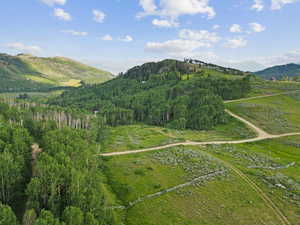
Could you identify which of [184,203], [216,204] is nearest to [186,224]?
[184,203]

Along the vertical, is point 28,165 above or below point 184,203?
above

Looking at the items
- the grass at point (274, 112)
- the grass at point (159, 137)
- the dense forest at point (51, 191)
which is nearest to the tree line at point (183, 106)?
the grass at point (159, 137)

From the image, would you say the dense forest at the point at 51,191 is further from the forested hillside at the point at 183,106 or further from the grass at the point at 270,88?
the grass at the point at 270,88

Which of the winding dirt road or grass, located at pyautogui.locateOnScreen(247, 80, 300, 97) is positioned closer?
the winding dirt road

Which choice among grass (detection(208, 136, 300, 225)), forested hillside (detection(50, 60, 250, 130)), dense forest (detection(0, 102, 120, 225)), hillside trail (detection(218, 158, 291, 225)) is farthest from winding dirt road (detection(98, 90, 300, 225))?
dense forest (detection(0, 102, 120, 225))

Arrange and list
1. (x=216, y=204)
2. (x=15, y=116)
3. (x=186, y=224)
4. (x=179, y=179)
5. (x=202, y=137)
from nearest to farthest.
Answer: (x=186, y=224) < (x=216, y=204) < (x=179, y=179) < (x=15, y=116) < (x=202, y=137)

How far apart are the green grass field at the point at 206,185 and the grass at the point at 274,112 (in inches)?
1073

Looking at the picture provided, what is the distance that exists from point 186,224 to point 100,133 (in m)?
65.9

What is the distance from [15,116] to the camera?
286 ft

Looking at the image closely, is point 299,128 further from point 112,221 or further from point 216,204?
point 112,221

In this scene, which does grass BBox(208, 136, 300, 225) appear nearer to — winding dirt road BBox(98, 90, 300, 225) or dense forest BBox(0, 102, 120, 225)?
winding dirt road BBox(98, 90, 300, 225)

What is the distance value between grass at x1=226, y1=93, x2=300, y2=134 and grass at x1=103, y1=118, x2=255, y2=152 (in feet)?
38.9

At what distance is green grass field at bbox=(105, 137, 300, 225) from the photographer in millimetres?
41250

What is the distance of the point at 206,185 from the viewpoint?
168ft
